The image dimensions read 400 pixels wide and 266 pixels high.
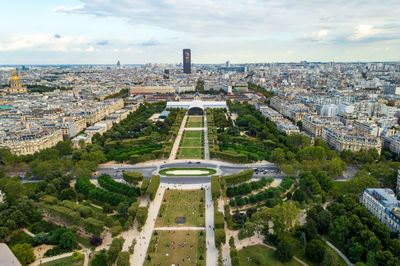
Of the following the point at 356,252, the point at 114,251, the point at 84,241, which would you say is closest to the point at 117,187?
the point at 84,241

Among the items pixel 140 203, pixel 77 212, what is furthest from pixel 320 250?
pixel 77 212

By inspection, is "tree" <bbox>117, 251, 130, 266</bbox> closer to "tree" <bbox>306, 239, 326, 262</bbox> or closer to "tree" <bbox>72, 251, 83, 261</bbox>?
"tree" <bbox>72, 251, 83, 261</bbox>

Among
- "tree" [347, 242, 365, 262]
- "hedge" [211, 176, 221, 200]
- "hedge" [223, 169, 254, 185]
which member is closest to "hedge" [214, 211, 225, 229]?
"hedge" [211, 176, 221, 200]

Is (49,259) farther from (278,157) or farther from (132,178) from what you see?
(278,157)

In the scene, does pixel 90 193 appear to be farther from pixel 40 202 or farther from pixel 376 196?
pixel 376 196

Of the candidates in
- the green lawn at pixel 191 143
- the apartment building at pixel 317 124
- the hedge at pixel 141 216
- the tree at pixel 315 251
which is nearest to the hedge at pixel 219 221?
the hedge at pixel 141 216

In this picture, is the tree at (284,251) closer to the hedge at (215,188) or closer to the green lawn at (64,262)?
the hedge at (215,188)
